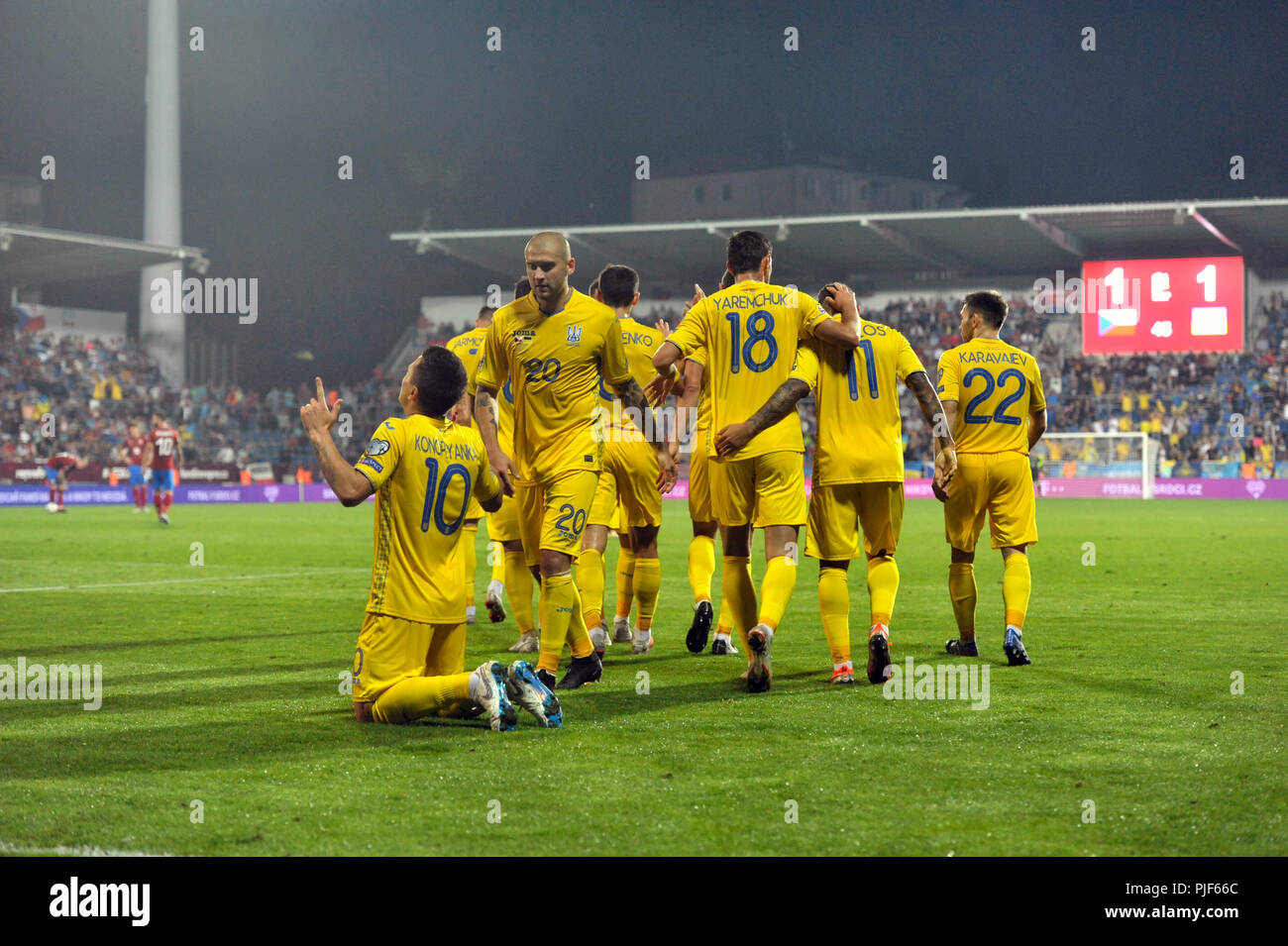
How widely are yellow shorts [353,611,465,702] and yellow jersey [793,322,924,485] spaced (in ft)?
7.66

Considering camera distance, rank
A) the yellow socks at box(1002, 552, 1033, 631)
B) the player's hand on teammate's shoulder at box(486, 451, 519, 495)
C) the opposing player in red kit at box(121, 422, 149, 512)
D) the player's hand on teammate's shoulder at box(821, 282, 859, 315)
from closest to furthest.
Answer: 1. the player's hand on teammate's shoulder at box(486, 451, 519, 495)
2. the player's hand on teammate's shoulder at box(821, 282, 859, 315)
3. the yellow socks at box(1002, 552, 1033, 631)
4. the opposing player in red kit at box(121, 422, 149, 512)

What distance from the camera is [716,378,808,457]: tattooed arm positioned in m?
7.02

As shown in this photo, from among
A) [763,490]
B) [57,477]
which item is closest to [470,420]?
[763,490]

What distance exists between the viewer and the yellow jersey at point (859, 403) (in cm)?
729

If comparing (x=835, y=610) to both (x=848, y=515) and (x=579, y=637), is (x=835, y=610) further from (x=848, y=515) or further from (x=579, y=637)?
(x=579, y=637)

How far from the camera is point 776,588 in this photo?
22.9 ft

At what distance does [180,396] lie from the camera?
4144 centimetres

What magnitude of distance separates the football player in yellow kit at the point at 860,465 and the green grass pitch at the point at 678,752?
47 centimetres

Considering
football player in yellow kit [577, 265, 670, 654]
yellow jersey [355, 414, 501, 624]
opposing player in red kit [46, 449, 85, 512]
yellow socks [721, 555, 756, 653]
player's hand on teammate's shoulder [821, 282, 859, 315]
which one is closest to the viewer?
yellow jersey [355, 414, 501, 624]

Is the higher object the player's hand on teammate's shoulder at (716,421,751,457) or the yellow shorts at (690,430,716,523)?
the player's hand on teammate's shoulder at (716,421,751,457)

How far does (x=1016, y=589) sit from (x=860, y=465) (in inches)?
59.6

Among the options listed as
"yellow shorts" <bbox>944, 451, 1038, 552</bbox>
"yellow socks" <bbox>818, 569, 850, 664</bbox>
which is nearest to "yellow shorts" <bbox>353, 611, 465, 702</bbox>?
"yellow socks" <bbox>818, 569, 850, 664</bbox>

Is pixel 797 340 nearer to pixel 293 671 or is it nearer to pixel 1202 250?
pixel 293 671

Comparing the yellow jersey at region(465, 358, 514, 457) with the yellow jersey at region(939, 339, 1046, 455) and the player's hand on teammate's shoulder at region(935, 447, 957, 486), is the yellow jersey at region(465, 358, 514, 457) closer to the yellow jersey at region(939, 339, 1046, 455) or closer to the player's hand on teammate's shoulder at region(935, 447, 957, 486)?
the yellow jersey at region(939, 339, 1046, 455)
